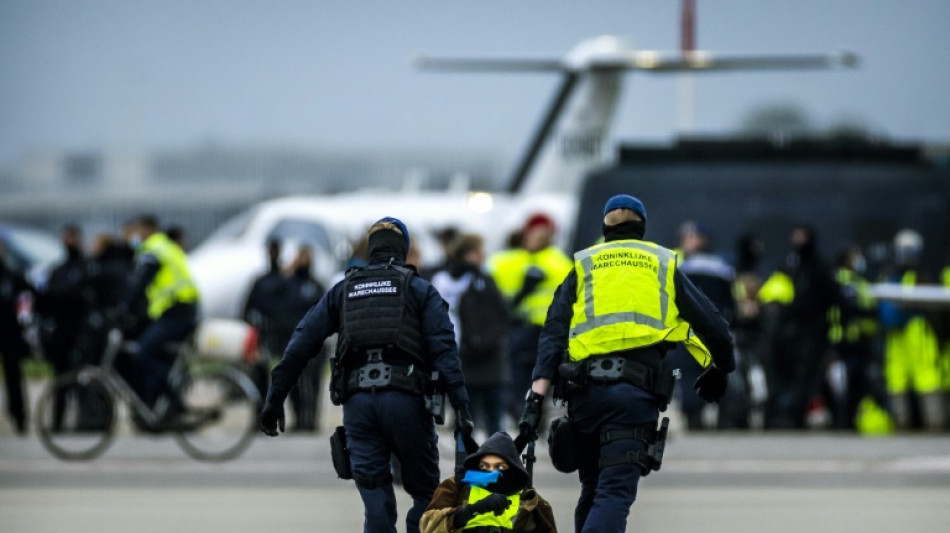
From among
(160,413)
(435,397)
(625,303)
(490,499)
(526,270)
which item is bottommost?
(490,499)

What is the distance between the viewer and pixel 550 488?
11.4 m

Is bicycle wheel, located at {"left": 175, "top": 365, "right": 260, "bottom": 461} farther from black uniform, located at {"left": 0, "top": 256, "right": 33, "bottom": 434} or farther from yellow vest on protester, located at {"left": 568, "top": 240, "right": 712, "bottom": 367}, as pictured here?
yellow vest on protester, located at {"left": 568, "top": 240, "right": 712, "bottom": 367}

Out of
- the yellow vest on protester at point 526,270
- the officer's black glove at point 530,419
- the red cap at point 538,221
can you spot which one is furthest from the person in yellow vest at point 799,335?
the officer's black glove at point 530,419

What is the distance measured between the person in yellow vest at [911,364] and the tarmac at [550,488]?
0.79 metres

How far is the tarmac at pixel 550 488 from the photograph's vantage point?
31.4 ft

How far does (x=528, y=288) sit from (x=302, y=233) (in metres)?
12.0

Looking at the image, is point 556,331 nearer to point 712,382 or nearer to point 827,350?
point 712,382

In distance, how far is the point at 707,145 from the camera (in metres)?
19.6

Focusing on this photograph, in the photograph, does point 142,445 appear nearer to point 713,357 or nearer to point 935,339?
point 935,339

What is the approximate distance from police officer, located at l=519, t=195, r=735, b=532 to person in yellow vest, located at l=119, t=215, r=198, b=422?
22.4 feet

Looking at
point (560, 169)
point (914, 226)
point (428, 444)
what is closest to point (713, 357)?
point (428, 444)

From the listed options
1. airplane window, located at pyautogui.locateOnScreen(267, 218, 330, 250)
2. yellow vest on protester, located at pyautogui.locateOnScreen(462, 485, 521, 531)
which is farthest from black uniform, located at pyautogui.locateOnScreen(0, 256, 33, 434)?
yellow vest on protester, located at pyautogui.locateOnScreen(462, 485, 521, 531)

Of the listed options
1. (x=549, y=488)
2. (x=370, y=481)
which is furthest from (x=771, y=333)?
(x=370, y=481)

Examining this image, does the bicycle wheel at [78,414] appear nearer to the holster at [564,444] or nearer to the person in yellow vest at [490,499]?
the holster at [564,444]
